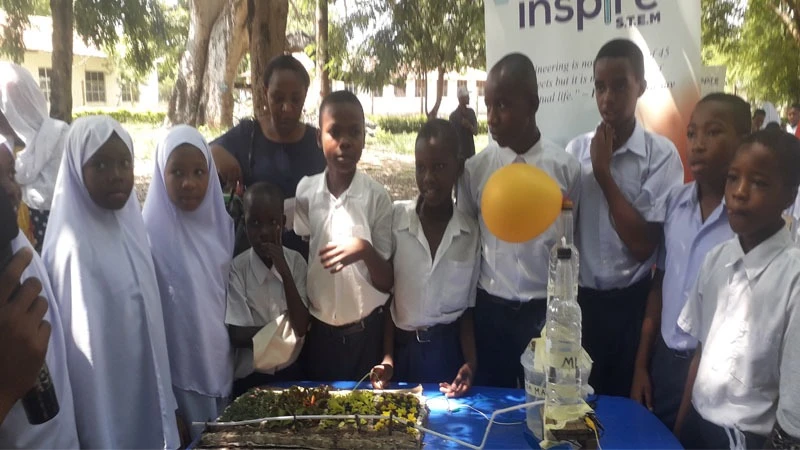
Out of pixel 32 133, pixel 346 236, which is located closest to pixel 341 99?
pixel 346 236

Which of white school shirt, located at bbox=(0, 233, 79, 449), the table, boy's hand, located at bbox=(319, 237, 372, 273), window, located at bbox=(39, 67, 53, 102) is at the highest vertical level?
window, located at bbox=(39, 67, 53, 102)

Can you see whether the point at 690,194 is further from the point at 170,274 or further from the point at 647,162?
the point at 170,274

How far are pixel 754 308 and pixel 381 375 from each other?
1.14 meters

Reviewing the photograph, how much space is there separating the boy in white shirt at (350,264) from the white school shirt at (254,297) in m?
0.11

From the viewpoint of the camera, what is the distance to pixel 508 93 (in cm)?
199

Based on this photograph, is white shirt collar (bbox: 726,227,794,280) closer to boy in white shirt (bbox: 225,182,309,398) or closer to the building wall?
boy in white shirt (bbox: 225,182,309,398)

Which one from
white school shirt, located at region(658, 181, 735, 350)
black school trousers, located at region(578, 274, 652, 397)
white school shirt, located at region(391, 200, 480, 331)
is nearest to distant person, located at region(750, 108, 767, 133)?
white school shirt, located at region(658, 181, 735, 350)

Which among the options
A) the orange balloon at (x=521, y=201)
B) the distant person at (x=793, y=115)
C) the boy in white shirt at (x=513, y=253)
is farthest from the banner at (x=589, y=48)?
the distant person at (x=793, y=115)

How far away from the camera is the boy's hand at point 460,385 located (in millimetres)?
1754

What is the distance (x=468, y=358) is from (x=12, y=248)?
1410mm

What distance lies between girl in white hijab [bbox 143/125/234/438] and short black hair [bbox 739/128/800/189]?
169cm

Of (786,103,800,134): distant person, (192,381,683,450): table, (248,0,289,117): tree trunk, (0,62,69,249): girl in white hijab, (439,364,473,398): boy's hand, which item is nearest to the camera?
(192,381,683,450): table

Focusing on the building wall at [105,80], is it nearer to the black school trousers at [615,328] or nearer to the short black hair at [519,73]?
the short black hair at [519,73]

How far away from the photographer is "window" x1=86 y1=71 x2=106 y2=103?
3.83 m
